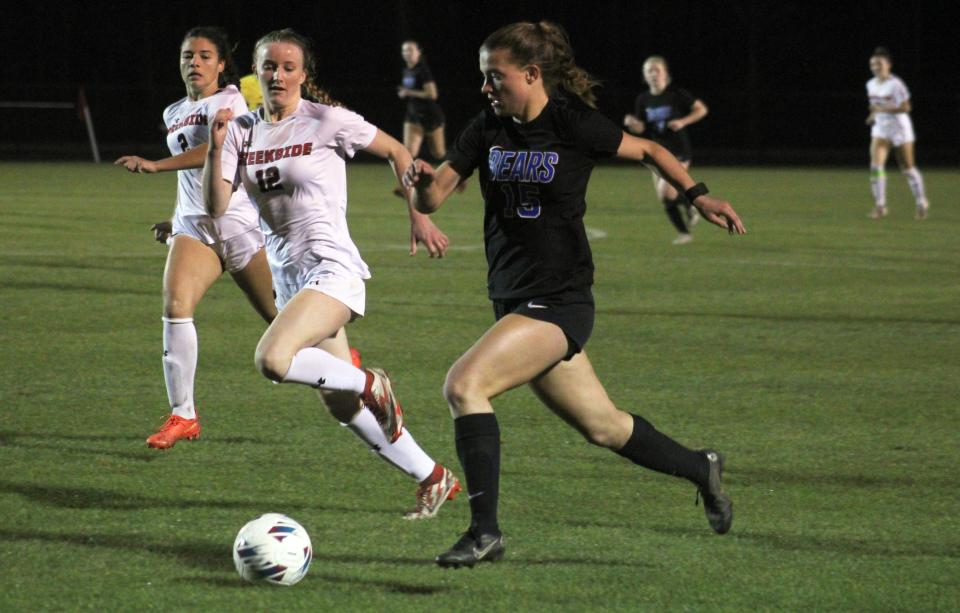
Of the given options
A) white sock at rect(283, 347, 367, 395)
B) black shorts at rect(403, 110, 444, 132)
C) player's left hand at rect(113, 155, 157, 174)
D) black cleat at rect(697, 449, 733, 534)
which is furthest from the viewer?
black shorts at rect(403, 110, 444, 132)

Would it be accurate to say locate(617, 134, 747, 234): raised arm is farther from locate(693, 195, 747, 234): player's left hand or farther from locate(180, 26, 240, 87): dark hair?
locate(180, 26, 240, 87): dark hair

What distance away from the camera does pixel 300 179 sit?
650 cm

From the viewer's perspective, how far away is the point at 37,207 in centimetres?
2227

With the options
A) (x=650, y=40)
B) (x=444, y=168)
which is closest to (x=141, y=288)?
(x=444, y=168)

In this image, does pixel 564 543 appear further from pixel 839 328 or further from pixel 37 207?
pixel 37 207

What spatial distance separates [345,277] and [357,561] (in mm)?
1407

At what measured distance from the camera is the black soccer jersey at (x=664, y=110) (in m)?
19.2

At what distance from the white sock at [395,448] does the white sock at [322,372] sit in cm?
14

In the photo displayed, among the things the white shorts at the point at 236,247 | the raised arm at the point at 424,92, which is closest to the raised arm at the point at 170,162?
the white shorts at the point at 236,247

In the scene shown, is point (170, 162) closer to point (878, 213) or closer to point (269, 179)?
point (269, 179)

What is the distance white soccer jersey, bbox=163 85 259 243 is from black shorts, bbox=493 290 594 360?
2.56 meters

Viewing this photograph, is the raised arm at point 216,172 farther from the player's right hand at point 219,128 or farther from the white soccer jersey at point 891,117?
the white soccer jersey at point 891,117

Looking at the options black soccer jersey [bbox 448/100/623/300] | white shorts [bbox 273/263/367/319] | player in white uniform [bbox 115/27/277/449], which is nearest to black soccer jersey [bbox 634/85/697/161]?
player in white uniform [bbox 115/27/277/449]

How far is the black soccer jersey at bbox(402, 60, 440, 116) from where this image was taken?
89.3ft
